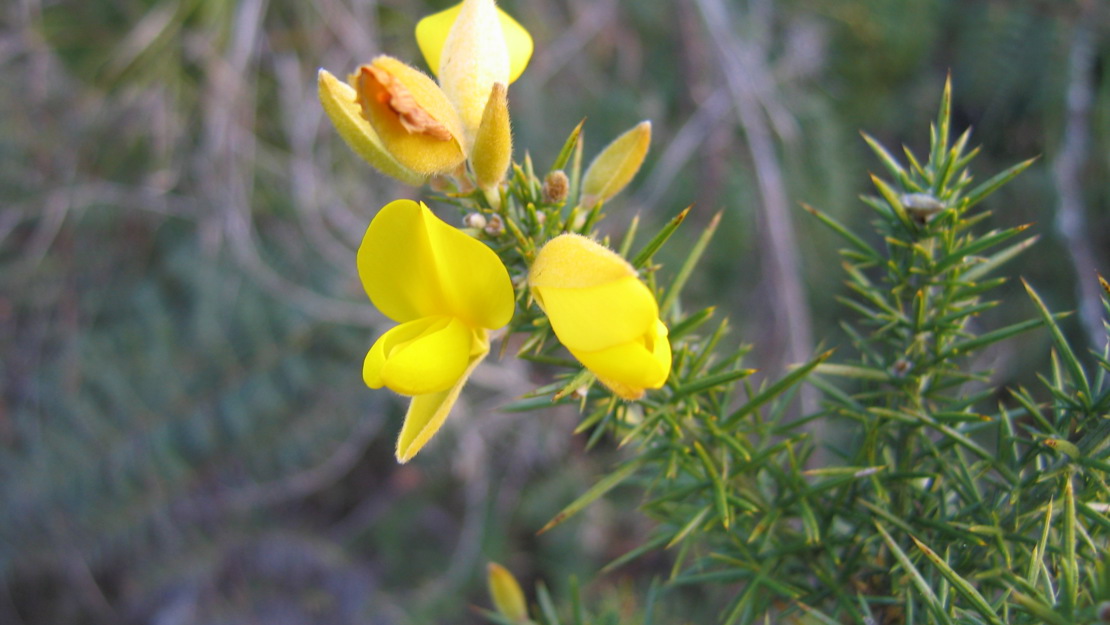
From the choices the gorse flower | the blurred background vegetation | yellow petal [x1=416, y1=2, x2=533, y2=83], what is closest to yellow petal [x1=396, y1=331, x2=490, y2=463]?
the gorse flower

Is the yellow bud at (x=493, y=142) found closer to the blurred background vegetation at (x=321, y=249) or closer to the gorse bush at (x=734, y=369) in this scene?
the gorse bush at (x=734, y=369)

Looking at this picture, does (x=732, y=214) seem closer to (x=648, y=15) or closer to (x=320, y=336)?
(x=648, y=15)

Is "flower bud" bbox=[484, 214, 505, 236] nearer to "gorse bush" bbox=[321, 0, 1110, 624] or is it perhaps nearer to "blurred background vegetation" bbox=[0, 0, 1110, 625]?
"gorse bush" bbox=[321, 0, 1110, 624]

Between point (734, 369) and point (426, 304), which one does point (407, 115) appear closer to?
point (426, 304)

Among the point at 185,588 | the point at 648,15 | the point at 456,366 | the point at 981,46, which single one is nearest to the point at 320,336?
the point at 185,588

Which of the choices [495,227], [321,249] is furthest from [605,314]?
[321,249]

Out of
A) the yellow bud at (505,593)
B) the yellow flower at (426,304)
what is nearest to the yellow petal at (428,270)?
the yellow flower at (426,304)
